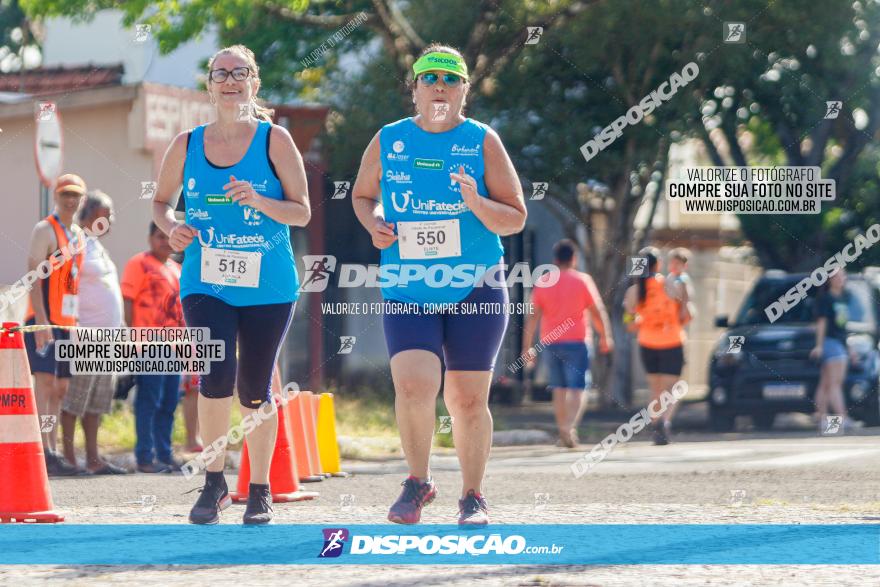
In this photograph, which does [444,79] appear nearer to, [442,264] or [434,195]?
[434,195]

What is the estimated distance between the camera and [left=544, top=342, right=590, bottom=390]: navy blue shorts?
14.2 m

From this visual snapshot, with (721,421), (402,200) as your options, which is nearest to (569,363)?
(721,421)

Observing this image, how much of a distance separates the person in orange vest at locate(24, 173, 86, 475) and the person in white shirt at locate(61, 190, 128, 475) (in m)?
0.18

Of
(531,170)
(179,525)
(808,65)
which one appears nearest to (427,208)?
(179,525)

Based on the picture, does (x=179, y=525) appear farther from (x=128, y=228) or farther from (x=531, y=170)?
(x=531, y=170)

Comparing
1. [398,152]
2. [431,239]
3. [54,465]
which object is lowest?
[54,465]

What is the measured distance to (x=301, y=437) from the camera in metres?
10.5

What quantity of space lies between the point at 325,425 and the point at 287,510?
3.02 m

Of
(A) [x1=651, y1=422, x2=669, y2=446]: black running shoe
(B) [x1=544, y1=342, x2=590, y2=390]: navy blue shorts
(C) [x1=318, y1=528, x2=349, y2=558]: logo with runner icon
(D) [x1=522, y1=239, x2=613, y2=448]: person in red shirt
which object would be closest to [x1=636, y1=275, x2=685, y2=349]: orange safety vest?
(D) [x1=522, y1=239, x2=613, y2=448]: person in red shirt

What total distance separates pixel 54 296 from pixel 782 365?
9.57 m

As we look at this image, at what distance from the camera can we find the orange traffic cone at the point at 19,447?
7.54m

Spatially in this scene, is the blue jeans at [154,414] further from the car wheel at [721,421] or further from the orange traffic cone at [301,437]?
the car wheel at [721,421]

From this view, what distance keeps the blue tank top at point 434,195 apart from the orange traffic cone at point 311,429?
3.88 meters

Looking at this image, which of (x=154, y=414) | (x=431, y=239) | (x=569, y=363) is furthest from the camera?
(x=569, y=363)
